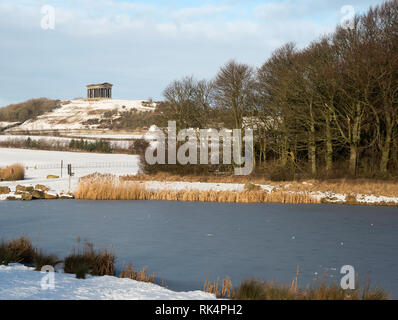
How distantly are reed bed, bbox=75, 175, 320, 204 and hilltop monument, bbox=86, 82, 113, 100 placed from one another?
12622 centimetres

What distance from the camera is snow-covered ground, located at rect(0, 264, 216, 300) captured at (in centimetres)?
721

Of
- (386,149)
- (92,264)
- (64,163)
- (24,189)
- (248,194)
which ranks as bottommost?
(92,264)

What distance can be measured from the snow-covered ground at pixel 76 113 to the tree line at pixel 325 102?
Answer: 73982mm

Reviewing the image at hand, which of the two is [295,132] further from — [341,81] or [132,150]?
[132,150]

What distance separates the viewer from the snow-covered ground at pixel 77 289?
7.21 m

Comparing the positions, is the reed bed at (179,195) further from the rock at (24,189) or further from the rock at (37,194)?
the rock at (24,189)

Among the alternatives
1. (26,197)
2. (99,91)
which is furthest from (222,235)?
(99,91)

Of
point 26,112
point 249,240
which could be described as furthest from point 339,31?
point 26,112

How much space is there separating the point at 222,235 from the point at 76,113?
117 meters

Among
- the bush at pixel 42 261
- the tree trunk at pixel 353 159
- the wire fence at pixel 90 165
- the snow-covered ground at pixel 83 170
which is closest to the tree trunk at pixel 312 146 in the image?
the tree trunk at pixel 353 159

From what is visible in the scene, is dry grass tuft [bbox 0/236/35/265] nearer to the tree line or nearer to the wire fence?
the tree line

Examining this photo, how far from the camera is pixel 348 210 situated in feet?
75.0

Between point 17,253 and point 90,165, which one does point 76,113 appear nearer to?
point 90,165

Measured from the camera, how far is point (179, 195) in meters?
26.3
